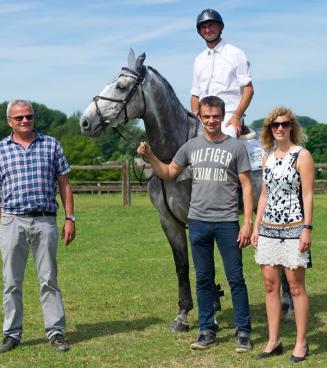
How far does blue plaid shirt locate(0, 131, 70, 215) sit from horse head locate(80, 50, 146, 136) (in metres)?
0.41

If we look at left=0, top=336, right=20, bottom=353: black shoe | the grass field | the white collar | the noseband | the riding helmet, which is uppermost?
the riding helmet

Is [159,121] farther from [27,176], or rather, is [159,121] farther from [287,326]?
[287,326]

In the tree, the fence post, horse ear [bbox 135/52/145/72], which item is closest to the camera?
horse ear [bbox 135/52/145/72]

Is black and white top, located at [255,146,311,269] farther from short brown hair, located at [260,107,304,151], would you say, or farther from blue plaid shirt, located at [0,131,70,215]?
blue plaid shirt, located at [0,131,70,215]

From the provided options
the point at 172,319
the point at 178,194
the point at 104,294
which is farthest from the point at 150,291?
the point at 178,194

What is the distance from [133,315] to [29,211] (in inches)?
81.0

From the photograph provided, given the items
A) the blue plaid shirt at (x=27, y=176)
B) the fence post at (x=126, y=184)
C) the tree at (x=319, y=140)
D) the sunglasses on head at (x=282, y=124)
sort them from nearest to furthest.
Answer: the sunglasses on head at (x=282, y=124), the blue plaid shirt at (x=27, y=176), the fence post at (x=126, y=184), the tree at (x=319, y=140)

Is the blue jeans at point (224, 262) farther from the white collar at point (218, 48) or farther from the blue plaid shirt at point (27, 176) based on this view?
the white collar at point (218, 48)

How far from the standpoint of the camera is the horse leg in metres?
6.29

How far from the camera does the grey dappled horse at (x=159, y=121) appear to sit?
227 inches

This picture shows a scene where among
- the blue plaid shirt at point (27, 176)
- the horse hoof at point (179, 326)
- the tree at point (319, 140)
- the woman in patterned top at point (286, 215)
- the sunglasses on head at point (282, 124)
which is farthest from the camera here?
the tree at point (319, 140)

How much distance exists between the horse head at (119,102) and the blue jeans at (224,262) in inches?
43.9

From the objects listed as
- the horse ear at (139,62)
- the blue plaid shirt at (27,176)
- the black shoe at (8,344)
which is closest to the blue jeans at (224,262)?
the blue plaid shirt at (27,176)

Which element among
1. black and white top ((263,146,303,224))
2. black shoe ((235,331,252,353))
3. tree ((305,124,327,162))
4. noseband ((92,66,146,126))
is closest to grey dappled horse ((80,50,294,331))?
noseband ((92,66,146,126))
